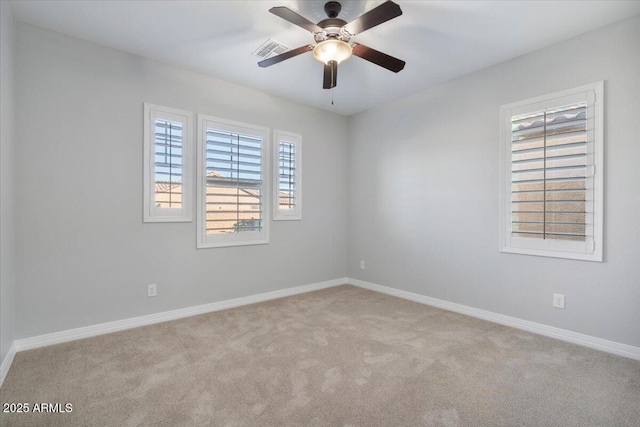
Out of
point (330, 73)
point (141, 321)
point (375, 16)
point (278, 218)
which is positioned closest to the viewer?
point (375, 16)

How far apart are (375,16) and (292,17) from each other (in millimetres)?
559

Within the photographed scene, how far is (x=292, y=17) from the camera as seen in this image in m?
2.11

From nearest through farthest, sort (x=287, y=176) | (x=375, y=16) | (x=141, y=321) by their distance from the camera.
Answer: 1. (x=375, y=16)
2. (x=141, y=321)
3. (x=287, y=176)

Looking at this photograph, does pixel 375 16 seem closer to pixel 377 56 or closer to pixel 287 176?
pixel 377 56

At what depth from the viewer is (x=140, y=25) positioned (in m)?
2.62

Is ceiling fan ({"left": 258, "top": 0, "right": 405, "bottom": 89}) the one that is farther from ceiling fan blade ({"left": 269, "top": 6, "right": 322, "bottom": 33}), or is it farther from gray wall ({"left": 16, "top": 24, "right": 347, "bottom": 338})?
gray wall ({"left": 16, "top": 24, "right": 347, "bottom": 338})

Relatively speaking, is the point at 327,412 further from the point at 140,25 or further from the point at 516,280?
the point at 140,25

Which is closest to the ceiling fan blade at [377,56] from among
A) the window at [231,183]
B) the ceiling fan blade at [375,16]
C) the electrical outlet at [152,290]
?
the ceiling fan blade at [375,16]

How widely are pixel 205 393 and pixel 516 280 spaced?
9.90ft

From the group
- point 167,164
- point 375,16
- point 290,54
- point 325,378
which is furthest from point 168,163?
point 325,378

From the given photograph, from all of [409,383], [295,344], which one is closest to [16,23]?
[295,344]

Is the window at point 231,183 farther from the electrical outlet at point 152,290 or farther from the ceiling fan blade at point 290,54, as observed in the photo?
the ceiling fan blade at point 290,54

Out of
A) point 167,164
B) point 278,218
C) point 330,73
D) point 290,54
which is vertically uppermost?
point 290,54

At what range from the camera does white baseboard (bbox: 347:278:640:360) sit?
2.54 meters
